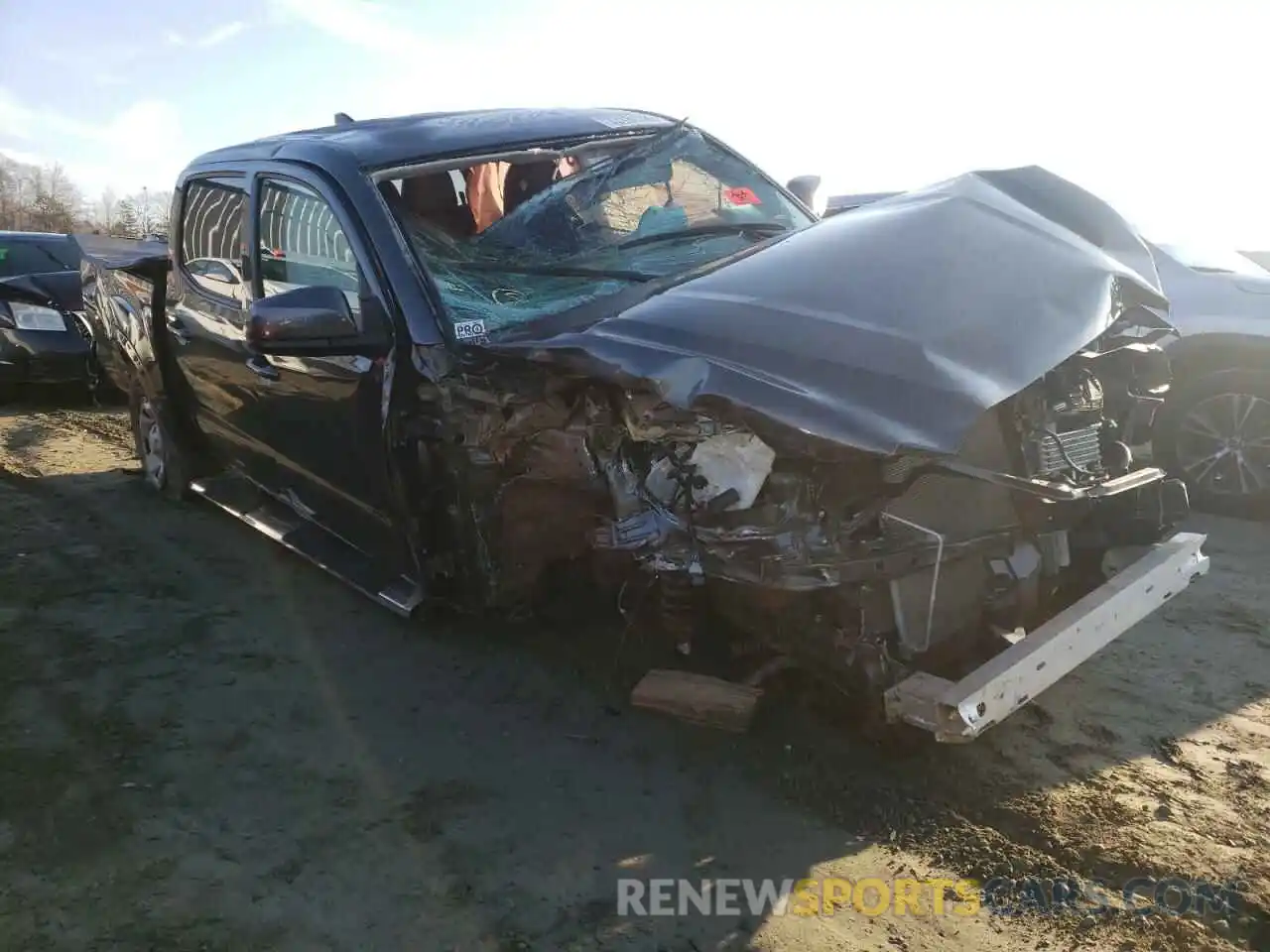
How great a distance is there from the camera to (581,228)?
12.7 ft

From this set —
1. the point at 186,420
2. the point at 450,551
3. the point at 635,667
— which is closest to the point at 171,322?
the point at 186,420

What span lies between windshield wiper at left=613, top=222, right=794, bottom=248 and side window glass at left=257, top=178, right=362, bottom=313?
3.28 ft

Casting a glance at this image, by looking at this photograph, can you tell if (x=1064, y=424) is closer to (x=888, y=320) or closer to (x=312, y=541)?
(x=888, y=320)

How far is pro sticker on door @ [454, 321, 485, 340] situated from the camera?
3.41 meters

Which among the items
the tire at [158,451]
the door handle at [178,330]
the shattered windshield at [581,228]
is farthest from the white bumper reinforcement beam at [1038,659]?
the tire at [158,451]

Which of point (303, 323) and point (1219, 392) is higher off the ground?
point (303, 323)

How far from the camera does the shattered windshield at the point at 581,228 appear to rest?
3613 millimetres

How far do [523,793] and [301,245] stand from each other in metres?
2.34

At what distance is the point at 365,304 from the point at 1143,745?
2.87m

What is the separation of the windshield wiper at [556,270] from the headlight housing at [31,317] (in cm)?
684

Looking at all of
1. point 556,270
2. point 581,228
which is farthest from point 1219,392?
point 556,270

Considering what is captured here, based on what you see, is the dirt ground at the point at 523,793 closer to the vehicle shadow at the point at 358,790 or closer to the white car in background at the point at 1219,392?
the vehicle shadow at the point at 358,790

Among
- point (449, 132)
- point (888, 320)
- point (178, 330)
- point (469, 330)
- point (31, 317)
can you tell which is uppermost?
point (449, 132)

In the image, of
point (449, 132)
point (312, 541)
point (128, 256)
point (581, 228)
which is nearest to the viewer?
point (581, 228)
